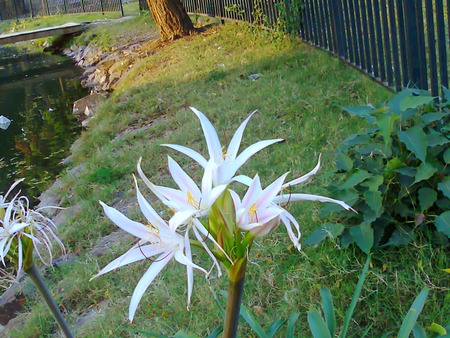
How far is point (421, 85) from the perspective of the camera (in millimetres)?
5090

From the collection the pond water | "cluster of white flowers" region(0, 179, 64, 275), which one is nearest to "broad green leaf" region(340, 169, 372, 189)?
"cluster of white flowers" region(0, 179, 64, 275)

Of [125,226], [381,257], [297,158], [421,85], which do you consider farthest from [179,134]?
[125,226]

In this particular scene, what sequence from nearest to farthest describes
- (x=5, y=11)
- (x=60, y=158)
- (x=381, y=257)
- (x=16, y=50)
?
(x=381, y=257) < (x=60, y=158) < (x=16, y=50) < (x=5, y=11)

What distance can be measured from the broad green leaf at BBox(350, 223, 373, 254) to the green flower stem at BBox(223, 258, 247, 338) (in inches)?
68.4

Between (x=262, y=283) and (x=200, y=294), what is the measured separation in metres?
0.37

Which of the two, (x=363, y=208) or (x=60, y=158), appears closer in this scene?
(x=363, y=208)

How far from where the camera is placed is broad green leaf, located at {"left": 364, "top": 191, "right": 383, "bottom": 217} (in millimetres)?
2945

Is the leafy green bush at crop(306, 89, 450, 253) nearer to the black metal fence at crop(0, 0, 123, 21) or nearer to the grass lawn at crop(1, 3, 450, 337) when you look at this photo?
the grass lawn at crop(1, 3, 450, 337)

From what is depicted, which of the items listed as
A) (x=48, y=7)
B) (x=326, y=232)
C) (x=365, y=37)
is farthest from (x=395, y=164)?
(x=48, y=7)

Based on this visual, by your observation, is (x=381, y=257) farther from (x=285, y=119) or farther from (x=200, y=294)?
(x=285, y=119)

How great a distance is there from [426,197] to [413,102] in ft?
1.56

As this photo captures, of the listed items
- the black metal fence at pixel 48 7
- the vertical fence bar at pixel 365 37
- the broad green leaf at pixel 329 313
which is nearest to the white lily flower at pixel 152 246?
the broad green leaf at pixel 329 313

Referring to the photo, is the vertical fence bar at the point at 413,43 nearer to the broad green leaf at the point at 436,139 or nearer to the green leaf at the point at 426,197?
the broad green leaf at the point at 436,139

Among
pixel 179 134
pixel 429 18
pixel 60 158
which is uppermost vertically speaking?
pixel 429 18
